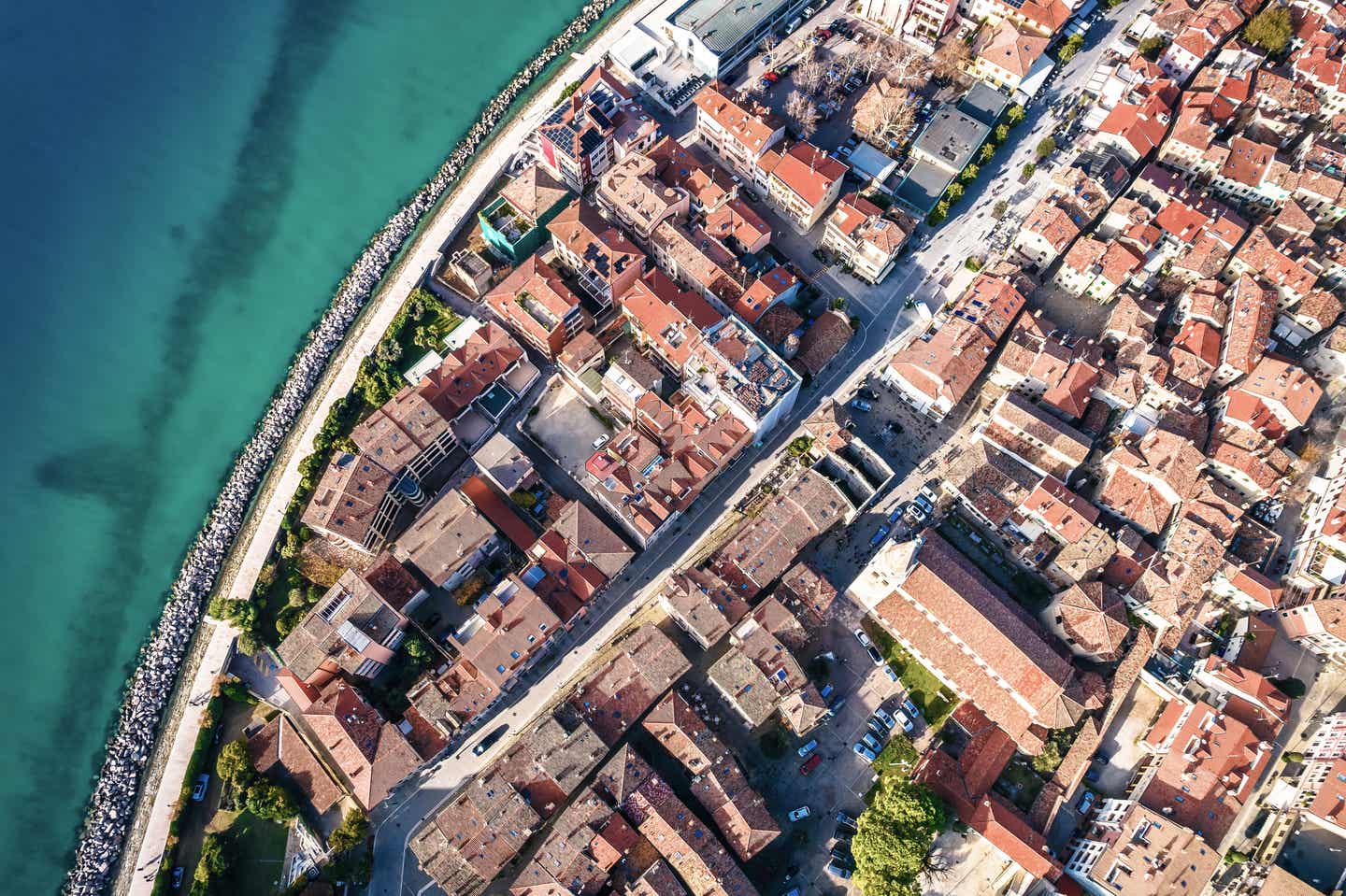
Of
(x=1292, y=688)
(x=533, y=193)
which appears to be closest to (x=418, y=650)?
(x=533, y=193)

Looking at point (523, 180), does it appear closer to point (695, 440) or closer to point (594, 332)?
point (594, 332)

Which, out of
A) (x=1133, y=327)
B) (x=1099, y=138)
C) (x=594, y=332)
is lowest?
(x=1133, y=327)

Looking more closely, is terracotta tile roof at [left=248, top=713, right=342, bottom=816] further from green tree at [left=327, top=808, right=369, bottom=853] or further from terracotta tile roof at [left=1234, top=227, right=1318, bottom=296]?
terracotta tile roof at [left=1234, top=227, right=1318, bottom=296]

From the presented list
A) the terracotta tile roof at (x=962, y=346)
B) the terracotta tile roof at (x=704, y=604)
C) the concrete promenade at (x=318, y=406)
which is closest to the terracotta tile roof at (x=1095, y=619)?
the terracotta tile roof at (x=962, y=346)

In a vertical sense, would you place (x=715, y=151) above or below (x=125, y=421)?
above

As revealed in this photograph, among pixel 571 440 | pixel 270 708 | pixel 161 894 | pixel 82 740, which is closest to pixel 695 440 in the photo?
pixel 571 440

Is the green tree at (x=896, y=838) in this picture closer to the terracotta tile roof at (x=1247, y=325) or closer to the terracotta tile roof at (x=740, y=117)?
the terracotta tile roof at (x=1247, y=325)
